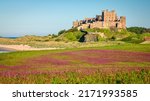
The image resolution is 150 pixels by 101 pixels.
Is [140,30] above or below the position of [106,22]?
below

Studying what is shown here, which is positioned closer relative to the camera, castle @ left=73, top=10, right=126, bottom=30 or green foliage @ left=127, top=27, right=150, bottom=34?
green foliage @ left=127, top=27, right=150, bottom=34

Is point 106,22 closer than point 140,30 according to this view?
No

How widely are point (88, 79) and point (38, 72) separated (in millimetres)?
2308

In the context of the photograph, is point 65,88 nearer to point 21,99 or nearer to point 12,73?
point 21,99

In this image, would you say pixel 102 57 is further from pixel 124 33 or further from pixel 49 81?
pixel 124 33

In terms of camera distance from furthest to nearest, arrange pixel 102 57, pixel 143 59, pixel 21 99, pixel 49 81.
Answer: pixel 102 57 < pixel 143 59 < pixel 49 81 < pixel 21 99

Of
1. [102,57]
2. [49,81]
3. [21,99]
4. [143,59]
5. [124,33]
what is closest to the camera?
[21,99]

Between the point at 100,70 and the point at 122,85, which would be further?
the point at 100,70

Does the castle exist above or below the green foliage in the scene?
above

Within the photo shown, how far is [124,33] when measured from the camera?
205 feet

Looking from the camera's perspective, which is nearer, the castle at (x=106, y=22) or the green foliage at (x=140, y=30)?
the green foliage at (x=140, y=30)

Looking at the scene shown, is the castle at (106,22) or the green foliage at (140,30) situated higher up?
the castle at (106,22)

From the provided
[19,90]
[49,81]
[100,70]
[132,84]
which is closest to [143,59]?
[100,70]

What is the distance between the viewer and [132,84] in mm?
11094
